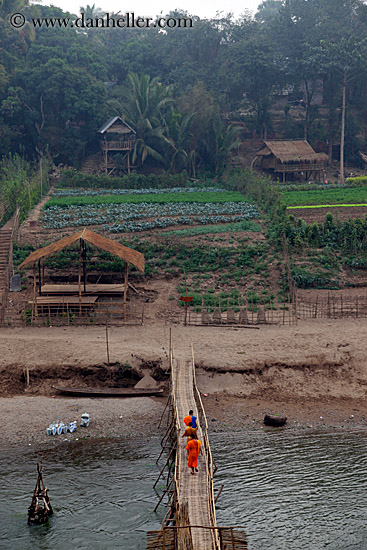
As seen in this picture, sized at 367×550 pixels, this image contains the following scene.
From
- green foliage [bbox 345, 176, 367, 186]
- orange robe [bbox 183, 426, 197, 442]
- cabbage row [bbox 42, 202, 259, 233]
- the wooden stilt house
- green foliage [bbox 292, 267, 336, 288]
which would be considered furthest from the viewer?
the wooden stilt house

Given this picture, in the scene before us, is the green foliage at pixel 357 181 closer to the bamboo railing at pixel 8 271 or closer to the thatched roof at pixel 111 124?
the thatched roof at pixel 111 124

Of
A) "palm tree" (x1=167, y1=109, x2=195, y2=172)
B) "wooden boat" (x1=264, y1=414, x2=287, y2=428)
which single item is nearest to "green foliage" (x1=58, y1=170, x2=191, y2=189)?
"palm tree" (x1=167, y1=109, x2=195, y2=172)

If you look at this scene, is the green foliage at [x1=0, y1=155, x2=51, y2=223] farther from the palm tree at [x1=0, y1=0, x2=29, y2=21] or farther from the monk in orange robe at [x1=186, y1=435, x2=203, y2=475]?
the monk in orange robe at [x1=186, y1=435, x2=203, y2=475]

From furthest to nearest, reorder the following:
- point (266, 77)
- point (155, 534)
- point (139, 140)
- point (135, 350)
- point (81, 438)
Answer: point (266, 77) < point (139, 140) < point (135, 350) < point (81, 438) < point (155, 534)

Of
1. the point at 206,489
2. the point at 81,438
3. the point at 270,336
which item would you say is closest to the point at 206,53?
the point at 270,336

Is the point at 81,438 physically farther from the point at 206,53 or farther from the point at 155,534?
the point at 206,53

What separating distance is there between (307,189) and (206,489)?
1438 inches

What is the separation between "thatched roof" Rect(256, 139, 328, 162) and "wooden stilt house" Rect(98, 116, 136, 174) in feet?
34.0

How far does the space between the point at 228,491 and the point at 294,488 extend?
5.49 feet

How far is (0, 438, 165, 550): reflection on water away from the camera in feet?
46.2

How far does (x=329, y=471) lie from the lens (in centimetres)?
1719

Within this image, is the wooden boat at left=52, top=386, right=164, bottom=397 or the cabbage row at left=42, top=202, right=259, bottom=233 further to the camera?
the cabbage row at left=42, top=202, right=259, bottom=233

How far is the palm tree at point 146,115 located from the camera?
5138cm

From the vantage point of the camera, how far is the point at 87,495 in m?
15.8
